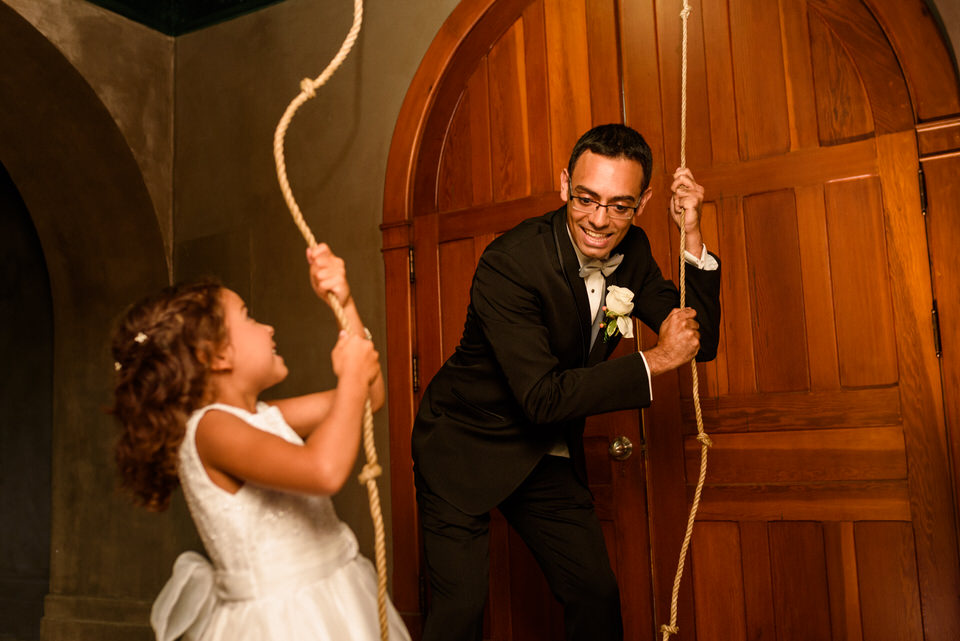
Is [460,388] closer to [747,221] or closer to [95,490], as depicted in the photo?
[747,221]

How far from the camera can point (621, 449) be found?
298 centimetres

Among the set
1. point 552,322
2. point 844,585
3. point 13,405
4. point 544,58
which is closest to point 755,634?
point 844,585

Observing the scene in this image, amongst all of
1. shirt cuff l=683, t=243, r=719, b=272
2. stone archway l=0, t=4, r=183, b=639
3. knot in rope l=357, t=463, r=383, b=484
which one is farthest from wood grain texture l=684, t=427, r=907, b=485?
stone archway l=0, t=4, r=183, b=639

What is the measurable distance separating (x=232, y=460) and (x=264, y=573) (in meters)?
→ 0.25

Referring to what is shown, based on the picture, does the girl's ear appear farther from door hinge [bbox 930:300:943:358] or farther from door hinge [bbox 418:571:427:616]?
door hinge [bbox 930:300:943:358]

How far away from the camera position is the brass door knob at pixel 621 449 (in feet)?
9.78

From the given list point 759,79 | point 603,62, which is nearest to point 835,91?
point 759,79

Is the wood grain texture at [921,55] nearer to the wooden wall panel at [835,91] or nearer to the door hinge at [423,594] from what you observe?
the wooden wall panel at [835,91]

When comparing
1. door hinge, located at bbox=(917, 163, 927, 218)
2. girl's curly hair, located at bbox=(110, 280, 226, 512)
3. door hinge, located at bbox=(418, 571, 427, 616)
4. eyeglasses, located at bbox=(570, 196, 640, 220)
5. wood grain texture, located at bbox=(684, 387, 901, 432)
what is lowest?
door hinge, located at bbox=(418, 571, 427, 616)

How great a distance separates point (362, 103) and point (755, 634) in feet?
8.25

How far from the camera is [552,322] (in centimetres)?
227

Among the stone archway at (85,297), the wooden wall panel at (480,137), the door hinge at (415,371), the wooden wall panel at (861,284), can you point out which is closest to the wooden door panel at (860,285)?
the wooden wall panel at (861,284)

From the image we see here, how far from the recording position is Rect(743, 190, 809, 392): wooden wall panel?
2760 millimetres

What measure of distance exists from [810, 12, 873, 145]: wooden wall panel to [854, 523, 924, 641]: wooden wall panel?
3.98 feet
